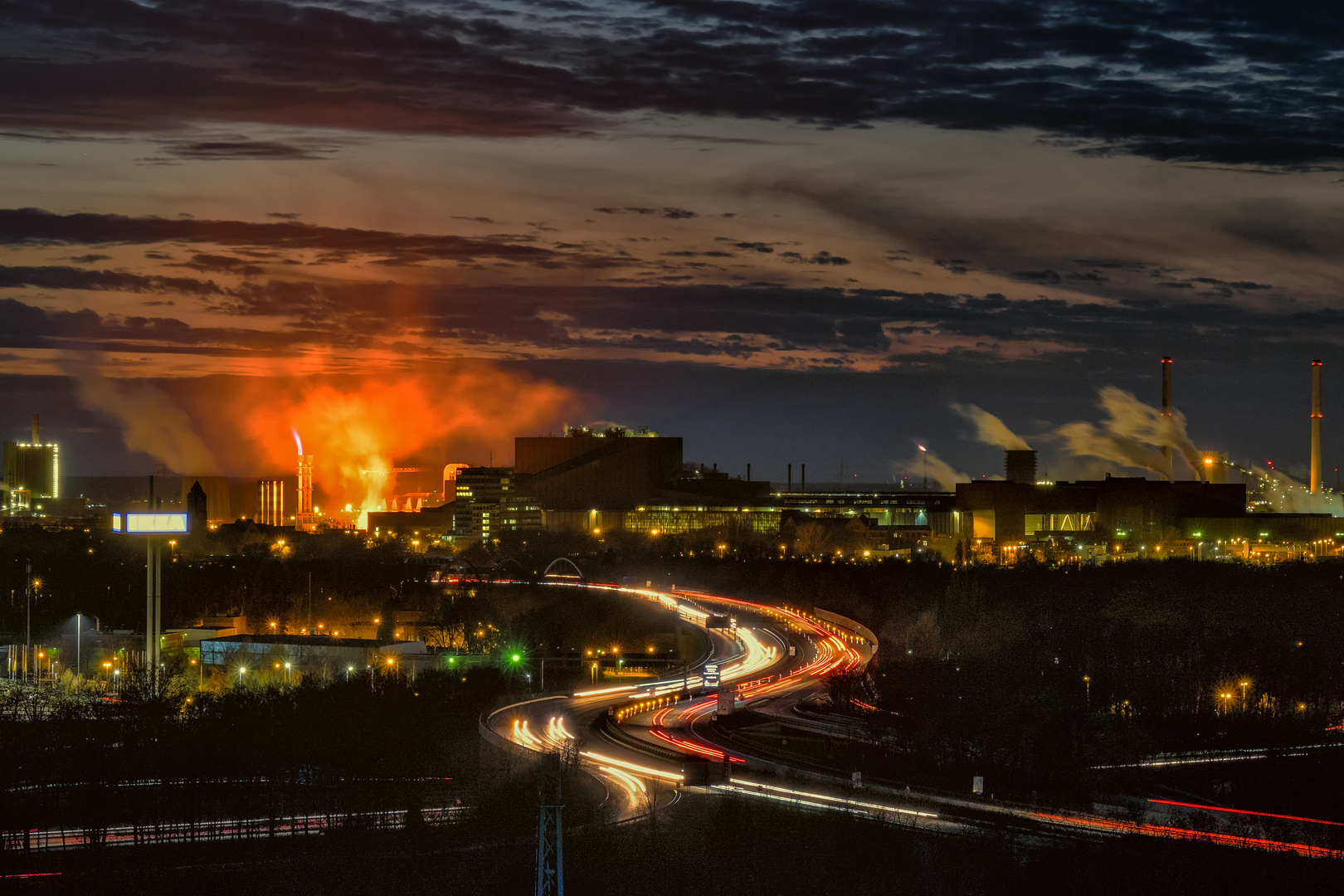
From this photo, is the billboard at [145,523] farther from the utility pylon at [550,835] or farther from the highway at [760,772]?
the utility pylon at [550,835]

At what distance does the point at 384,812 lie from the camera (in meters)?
28.2

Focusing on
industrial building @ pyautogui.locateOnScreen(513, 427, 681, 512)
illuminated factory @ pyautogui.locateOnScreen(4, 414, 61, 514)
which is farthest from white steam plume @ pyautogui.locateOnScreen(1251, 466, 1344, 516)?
illuminated factory @ pyautogui.locateOnScreen(4, 414, 61, 514)

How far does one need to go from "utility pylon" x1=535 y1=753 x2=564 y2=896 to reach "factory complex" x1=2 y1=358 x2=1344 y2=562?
115ft

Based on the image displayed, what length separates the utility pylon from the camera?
18531 mm

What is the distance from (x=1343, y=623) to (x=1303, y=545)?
3037cm

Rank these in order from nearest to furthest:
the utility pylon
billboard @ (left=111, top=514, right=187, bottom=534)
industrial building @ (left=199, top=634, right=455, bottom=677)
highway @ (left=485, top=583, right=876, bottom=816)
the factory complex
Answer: the utility pylon, highway @ (left=485, top=583, right=876, bottom=816), billboard @ (left=111, top=514, right=187, bottom=534), industrial building @ (left=199, top=634, right=455, bottom=677), the factory complex

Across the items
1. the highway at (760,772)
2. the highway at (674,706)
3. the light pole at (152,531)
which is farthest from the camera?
the light pole at (152,531)

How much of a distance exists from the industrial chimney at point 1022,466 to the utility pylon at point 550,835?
7392cm

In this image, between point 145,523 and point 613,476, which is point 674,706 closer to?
point 145,523

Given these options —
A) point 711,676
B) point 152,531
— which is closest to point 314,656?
point 152,531

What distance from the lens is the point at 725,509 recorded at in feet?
389

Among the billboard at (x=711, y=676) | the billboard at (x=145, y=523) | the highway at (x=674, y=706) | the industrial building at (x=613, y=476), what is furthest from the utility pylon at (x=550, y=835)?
the industrial building at (x=613, y=476)

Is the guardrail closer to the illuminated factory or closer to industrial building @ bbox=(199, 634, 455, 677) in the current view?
industrial building @ bbox=(199, 634, 455, 677)

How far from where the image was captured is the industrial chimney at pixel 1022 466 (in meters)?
93.9
